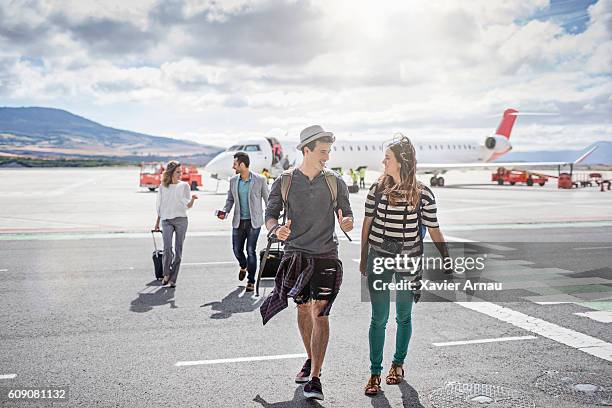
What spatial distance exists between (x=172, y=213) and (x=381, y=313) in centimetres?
452

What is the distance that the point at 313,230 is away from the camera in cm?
461

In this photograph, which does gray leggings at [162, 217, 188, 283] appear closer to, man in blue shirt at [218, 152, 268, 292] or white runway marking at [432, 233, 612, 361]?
man in blue shirt at [218, 152, 268, 292]

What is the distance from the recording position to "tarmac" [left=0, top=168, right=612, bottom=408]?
455cm

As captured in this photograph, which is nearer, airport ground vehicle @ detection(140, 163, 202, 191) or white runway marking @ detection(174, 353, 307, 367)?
white runway marking @ detection(174, 353, 307, 367)

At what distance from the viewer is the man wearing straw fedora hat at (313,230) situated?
181 inches

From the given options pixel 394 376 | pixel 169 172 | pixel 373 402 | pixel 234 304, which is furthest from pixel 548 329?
pixel 169 172

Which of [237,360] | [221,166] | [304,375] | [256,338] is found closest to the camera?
[304,375]

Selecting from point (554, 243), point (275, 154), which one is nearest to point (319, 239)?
point (554, 243)

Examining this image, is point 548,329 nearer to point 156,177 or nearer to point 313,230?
point 313,230

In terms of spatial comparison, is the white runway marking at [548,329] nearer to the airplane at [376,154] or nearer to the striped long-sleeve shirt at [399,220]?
the striped long-sleeve shirt at [399,220]

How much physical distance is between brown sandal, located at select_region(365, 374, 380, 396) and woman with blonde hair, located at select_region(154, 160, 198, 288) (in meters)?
4.49

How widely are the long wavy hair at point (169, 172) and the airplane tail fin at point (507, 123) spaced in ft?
154

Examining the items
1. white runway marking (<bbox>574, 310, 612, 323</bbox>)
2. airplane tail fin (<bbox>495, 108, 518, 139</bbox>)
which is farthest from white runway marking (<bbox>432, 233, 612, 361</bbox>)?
airplane tail fin (<bbox>495, 108, 518, 139</bbox>)

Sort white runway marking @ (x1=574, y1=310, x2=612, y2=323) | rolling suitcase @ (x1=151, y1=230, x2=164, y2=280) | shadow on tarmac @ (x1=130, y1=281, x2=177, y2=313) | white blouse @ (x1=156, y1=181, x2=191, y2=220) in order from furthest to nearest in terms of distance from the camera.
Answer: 1. rolling suitcase @ (x1=151, y1=230, x2=164, y2=280)
2. white blouse @ (x1=156, y1=181, x2=191, y2=220)
3. shadow on tarmac @ (x1=130, y1=281, x2=177, y2=313)
4. white runway marking @ (x1=574, y1=310, x2=612, y2=323)
